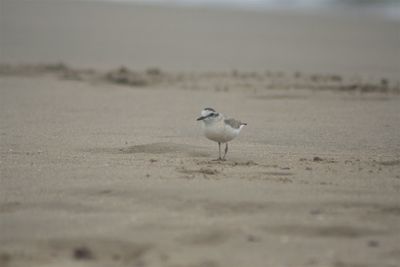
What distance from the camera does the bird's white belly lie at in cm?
A: 786

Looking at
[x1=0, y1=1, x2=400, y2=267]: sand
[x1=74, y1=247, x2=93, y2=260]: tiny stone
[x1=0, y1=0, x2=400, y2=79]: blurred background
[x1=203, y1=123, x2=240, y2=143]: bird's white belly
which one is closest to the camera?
[x1=74, y1=247, x2=93, y2=260]: tiny stone

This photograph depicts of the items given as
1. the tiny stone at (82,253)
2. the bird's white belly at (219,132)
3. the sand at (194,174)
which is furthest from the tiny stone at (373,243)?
the bird's white belly at (219,132)

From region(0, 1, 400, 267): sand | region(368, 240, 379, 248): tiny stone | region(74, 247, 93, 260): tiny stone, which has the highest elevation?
region(0, 1, 400, 267): sand

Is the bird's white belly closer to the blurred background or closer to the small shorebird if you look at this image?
the small shorebird

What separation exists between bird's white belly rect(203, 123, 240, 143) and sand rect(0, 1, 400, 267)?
261 mm

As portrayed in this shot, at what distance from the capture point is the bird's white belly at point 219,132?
25.8 feet

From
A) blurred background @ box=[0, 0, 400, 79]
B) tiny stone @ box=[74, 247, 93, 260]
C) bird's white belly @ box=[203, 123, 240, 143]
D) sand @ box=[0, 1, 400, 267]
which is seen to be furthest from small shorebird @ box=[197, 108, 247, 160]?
blurred background @ box=[0, 0, 400, 79]

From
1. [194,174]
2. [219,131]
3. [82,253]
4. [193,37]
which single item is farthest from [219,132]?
[193,37]

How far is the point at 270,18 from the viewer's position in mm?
23938

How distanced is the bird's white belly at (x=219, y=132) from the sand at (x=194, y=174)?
0.26m

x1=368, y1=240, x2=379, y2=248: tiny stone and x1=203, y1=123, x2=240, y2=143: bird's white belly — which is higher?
x1=203, y1=123, x2=240, y2=143: bird's white belly

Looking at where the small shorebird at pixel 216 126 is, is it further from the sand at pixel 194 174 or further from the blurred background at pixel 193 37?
the blurred background at pixel 193 37

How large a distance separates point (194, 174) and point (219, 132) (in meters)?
0.99

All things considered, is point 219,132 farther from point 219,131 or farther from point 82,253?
point 82,253
